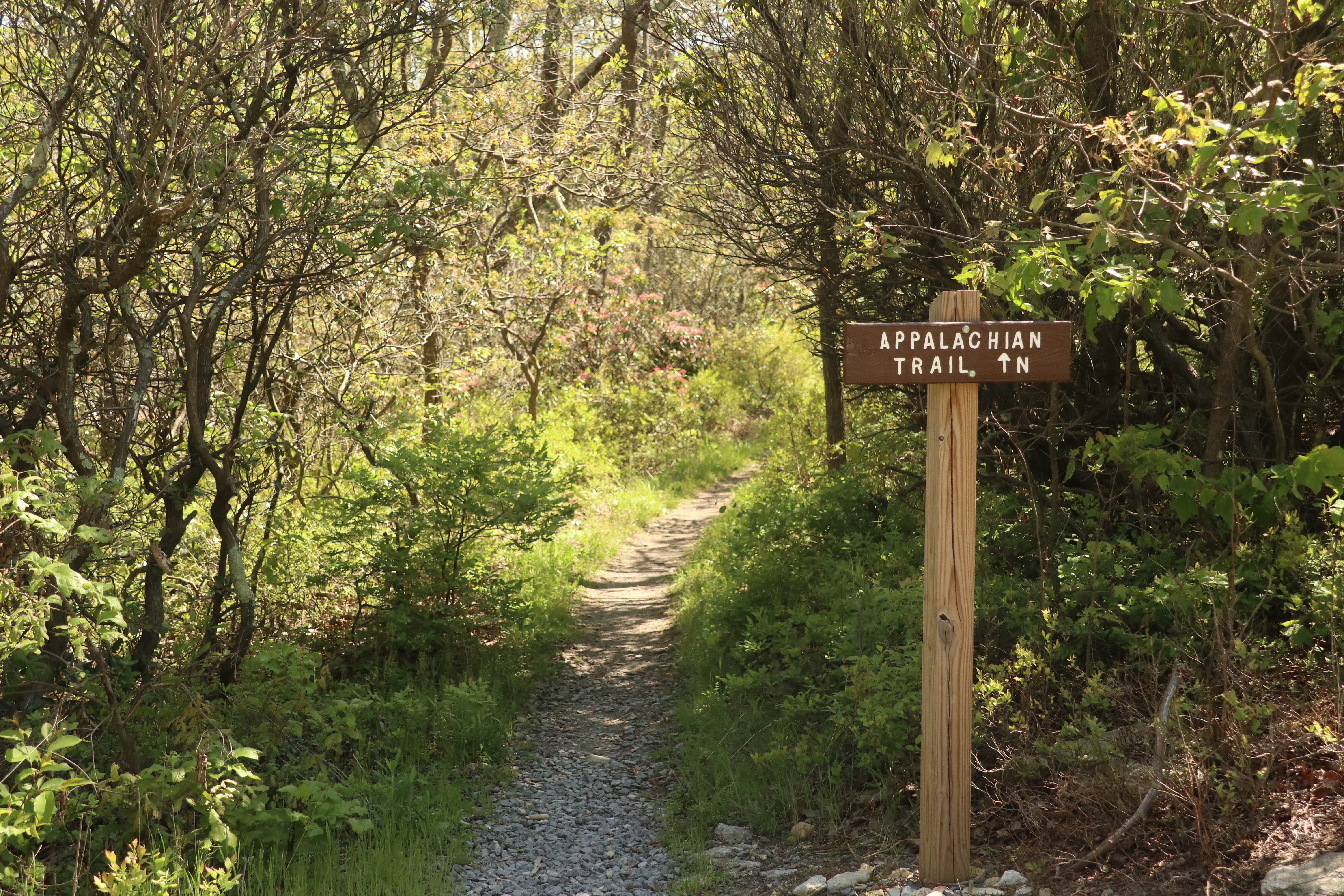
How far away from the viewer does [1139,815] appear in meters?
3.89

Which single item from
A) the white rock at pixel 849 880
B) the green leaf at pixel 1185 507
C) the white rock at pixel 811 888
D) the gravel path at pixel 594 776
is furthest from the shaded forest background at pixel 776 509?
the white rock at pixel 811 888

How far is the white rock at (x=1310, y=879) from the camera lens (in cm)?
325

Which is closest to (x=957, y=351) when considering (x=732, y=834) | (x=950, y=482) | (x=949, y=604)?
(x=950, y=482)

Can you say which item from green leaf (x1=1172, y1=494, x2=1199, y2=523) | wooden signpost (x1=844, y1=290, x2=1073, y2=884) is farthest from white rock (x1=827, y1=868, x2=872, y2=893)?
green leaf (x1=1172, y1=494, x2=1199, y2=523)

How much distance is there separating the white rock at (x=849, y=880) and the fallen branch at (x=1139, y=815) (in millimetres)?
786

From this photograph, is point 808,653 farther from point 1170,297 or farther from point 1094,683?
point 1170,297

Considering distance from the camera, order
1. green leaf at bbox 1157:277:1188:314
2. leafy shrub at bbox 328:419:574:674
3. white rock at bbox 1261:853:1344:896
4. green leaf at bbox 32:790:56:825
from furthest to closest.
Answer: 1. leafy shrub at bbox 328:419:574:674
2. green leaf at bbox 1157:277:1188:314
3. green leaf at bbox 32:790:56:825
4. white rock at bbox 1261:853:1344:896

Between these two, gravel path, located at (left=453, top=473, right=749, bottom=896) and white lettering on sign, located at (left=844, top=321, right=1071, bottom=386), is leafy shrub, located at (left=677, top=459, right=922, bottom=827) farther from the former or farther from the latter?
white lettering on sign, located at (left=844, top=321, right=1071, bottom=386)

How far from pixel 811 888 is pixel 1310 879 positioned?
1799 millimetres

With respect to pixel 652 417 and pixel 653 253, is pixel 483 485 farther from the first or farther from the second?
pixel 653 253

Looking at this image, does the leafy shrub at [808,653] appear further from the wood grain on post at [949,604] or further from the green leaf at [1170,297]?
the green leaf at [1170,297]

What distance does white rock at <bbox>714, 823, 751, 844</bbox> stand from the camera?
5.03 meters

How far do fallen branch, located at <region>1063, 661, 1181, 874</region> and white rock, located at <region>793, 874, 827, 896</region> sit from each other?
960 millimetres

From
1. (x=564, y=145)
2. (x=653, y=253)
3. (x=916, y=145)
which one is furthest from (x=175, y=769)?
(x=653, y=253)
